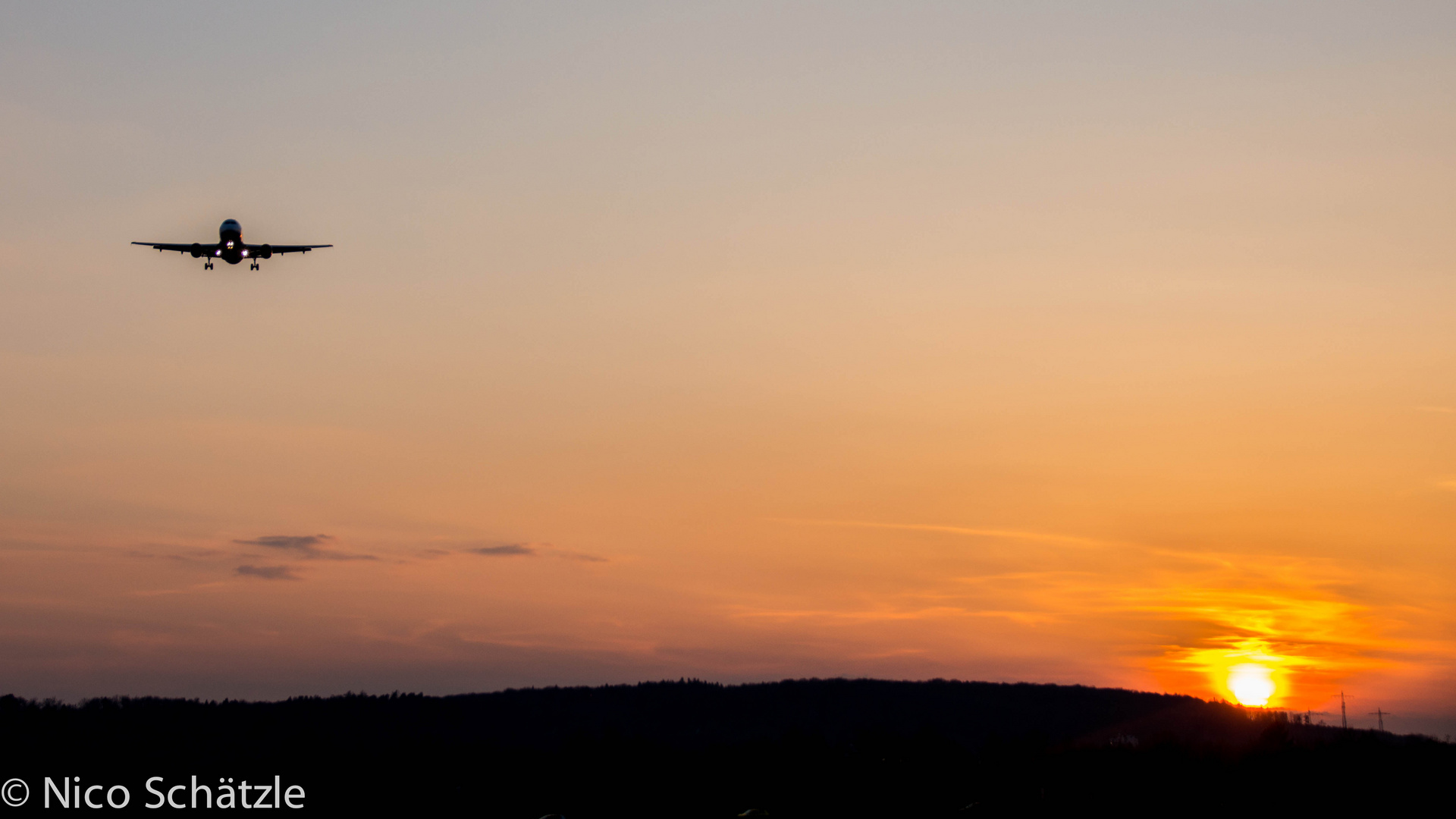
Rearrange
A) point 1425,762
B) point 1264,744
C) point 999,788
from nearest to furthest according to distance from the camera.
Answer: point 1425,762
point 999,788
point 1264,744

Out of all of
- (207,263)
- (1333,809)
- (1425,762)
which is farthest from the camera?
(1425,762)

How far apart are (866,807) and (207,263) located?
99.4 meters

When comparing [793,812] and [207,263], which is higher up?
[207,263]

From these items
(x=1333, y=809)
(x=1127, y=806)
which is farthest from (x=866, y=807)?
(x=1333, y=809)

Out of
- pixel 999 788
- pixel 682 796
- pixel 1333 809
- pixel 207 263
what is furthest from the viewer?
pixel 682 796

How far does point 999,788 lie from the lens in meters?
161

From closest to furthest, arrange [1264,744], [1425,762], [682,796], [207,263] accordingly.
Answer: [207,263]
[1425,762]
[1264,744]
[682,796]

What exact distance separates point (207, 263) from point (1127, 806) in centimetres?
10533

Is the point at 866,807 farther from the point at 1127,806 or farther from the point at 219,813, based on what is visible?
the point at 219,813

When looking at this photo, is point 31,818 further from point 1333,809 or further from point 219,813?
point 1333,809

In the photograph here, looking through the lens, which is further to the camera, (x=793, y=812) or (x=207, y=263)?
(x=793, y=812)

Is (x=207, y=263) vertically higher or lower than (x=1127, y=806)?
higher

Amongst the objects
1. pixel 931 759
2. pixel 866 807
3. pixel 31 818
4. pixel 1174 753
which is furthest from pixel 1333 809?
pixel 31 818

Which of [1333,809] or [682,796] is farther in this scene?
[682,796]
